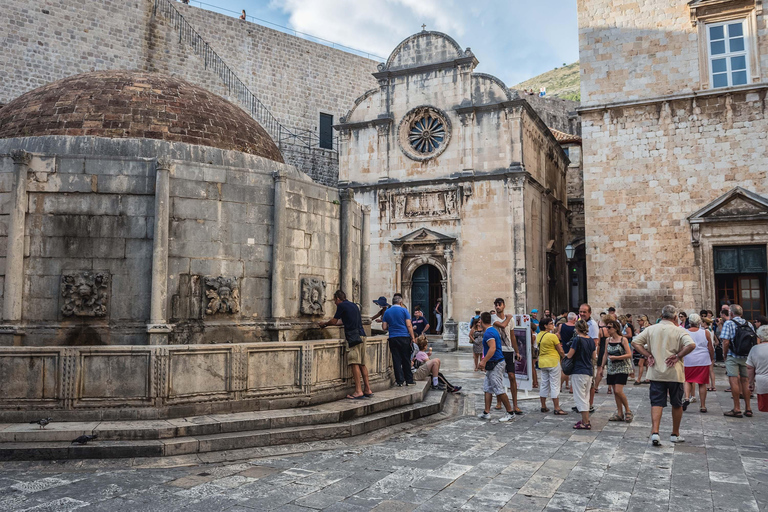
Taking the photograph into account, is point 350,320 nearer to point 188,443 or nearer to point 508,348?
point 508,348

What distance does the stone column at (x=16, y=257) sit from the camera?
25.7ft

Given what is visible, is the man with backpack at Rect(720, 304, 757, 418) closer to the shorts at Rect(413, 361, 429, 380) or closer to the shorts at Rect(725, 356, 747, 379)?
→ the shorts at Rect(725, 356, 747, 379)

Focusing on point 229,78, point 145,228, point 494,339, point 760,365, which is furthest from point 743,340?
point 229,78

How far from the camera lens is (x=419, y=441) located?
308 inches

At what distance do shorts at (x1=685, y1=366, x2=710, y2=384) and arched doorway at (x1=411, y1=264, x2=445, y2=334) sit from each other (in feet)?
48.9

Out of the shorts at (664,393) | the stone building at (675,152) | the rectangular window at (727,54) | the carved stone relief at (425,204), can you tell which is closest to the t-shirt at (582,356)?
the shorts at (664,393)

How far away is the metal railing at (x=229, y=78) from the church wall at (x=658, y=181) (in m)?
15.3

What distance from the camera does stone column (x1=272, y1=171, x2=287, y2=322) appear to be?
29.7 feet

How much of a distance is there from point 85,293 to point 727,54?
19733 millimetres

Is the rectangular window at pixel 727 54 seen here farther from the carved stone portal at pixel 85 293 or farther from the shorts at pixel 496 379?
the carved stone portal at pixel 85 293

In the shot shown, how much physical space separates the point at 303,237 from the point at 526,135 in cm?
1677

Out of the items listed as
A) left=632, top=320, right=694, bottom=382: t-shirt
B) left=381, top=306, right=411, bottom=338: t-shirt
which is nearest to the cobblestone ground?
left=632, top=320, right=694, bottom=382: t-shirt

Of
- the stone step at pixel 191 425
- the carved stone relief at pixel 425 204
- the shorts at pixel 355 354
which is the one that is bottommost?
the stone step at pixel 191 425

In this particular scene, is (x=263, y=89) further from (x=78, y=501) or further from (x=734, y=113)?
(x=78, y=501)
